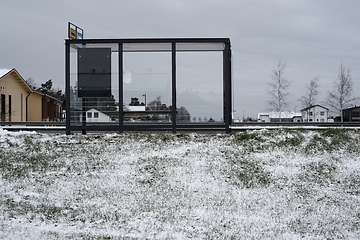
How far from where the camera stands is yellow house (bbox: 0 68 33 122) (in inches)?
1516

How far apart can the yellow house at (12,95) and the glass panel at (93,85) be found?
25720 millimetres

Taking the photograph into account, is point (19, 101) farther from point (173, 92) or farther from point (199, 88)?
point (199, 88)

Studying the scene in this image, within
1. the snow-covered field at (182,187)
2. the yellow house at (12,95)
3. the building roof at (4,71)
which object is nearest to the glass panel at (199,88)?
the snow-covered field at (182,187)

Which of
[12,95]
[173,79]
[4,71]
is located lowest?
[173,79]

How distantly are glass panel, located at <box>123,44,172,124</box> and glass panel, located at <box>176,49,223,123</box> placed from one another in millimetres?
455

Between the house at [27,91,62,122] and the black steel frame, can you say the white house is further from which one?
the house at [27,91,62,122]

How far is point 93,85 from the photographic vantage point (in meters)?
14.5

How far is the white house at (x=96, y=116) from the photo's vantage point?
47.5 ft

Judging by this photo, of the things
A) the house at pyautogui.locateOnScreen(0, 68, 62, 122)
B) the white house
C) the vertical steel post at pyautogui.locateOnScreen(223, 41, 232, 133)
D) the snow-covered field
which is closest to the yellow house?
Answer: the house at pyautogui.locateOnScreen(0, 68, 62, 122)

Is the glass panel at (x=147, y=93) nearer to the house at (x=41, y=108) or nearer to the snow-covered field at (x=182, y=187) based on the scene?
the snow-covered field at (x=182, y=187)

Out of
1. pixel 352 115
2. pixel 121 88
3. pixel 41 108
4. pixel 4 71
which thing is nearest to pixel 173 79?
pixel 121 88

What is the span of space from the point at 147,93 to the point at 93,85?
2089 mm

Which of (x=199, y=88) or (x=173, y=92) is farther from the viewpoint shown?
(x=199, y=88)

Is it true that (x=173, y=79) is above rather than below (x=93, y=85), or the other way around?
above
